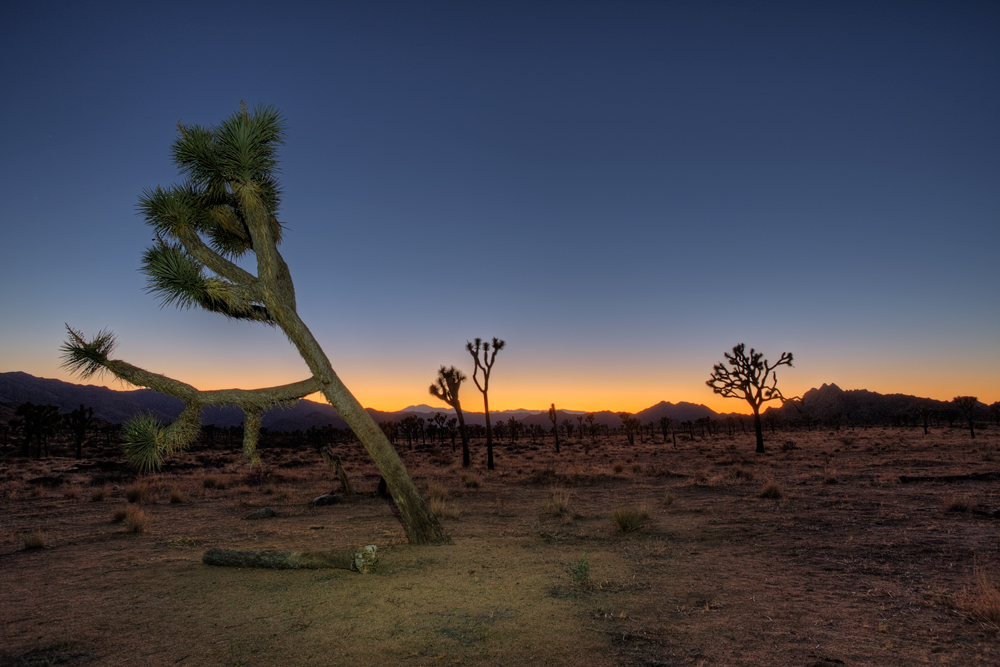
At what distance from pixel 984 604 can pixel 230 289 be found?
10620 mm

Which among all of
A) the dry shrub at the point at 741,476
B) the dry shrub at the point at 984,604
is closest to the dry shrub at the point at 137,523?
the dry shrub at the point at 984,604

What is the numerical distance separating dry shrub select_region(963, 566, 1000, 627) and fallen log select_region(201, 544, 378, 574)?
7.30 meters

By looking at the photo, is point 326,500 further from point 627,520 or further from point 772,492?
point 772,492

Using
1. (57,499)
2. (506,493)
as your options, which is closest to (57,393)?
(57,499)

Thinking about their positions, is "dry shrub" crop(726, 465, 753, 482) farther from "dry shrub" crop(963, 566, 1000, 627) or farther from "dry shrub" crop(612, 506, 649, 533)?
"dry shrub" crop(963, 566, 1000, 627)

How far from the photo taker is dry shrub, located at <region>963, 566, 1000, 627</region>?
475 centimetres

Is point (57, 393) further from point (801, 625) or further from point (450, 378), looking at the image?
point (801, 625)

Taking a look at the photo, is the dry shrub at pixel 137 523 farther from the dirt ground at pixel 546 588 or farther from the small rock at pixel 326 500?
the small rock at pixel 326 500

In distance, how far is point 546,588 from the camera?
6.68 meters

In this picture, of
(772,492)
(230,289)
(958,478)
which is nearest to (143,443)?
(230,289)

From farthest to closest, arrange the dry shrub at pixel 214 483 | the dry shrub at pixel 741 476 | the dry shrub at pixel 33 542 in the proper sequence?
the dry shrub at pixel 214 483
the dry shrub at pixel 741 476
the dry shrub at pixel 33 542

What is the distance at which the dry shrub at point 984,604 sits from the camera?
4.75 metres

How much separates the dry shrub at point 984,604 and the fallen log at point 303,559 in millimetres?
7296

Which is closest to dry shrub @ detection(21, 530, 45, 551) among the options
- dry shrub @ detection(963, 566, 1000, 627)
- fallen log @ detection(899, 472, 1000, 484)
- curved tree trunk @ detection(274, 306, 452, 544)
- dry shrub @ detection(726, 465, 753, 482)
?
curved tree trunk @ detection(274, 306, 452, 544)
